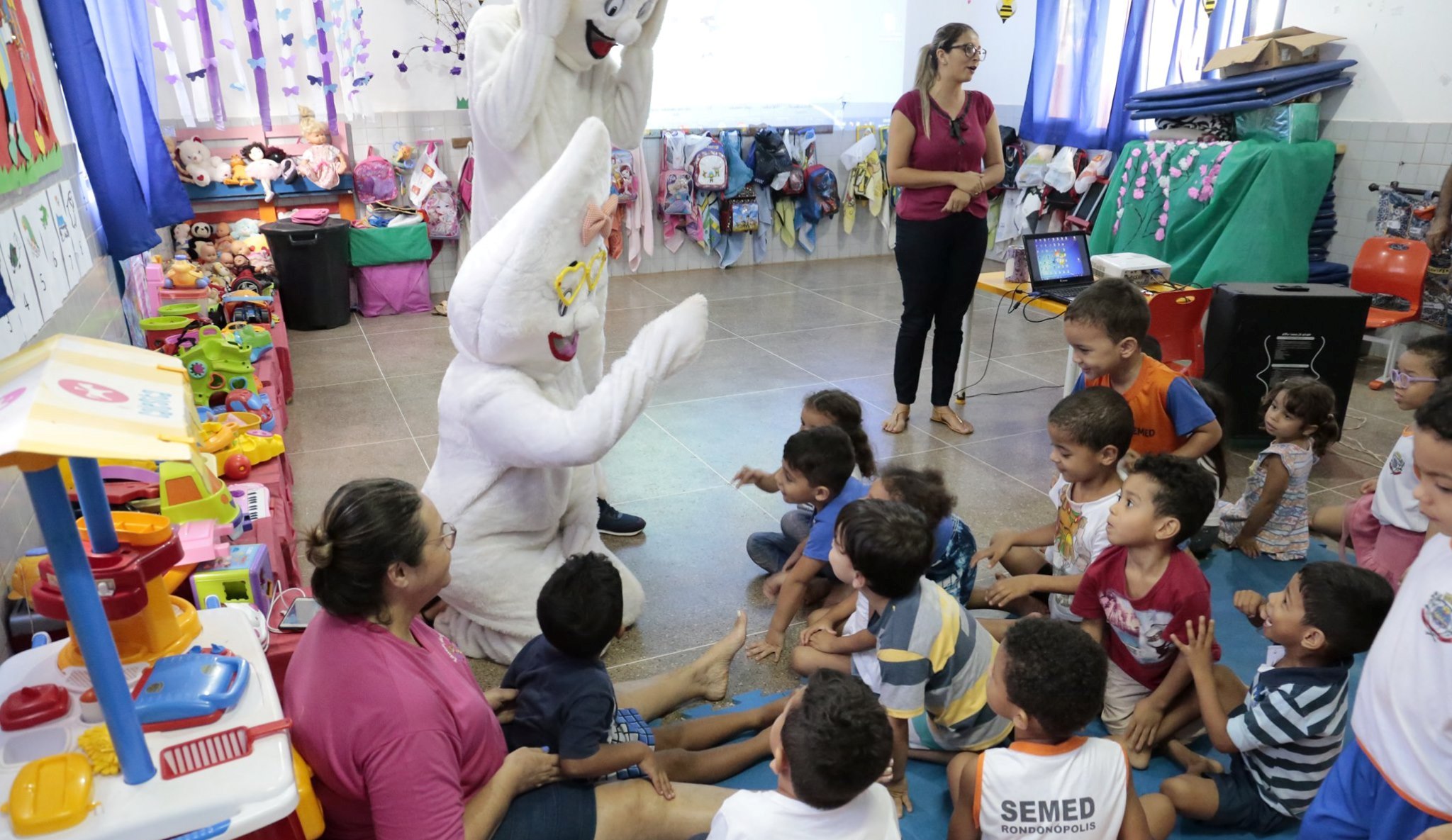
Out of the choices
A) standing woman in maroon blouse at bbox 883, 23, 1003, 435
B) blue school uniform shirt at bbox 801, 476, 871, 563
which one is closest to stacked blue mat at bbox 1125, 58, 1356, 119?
standing woman in maroon blouse at bbox 883, 23, 1003, 435

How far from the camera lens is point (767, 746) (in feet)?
7.56

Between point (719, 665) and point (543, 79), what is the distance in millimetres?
1695

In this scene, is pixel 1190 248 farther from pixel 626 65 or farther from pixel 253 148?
pixel 253 148

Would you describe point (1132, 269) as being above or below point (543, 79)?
below

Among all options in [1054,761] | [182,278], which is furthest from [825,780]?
[182,278]

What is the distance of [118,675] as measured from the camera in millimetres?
1225

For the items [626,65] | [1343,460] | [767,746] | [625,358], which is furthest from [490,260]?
[1343,460]

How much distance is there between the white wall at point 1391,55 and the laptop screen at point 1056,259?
99.2 inches

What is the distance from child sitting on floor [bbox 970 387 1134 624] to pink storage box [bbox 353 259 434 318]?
486cm

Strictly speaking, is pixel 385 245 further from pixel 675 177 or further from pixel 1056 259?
pixel 1056 259

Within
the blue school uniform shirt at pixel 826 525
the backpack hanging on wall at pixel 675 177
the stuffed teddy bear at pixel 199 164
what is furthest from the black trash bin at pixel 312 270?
the blue school uniform shirt at pixel 826 525

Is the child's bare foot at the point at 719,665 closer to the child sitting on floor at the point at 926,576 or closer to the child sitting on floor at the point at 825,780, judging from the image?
the child sitting on floor at the point at 926,576

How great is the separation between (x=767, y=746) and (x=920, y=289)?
2470mm

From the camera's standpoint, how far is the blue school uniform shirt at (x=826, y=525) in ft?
8.84
